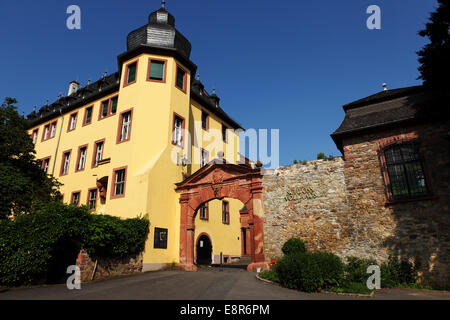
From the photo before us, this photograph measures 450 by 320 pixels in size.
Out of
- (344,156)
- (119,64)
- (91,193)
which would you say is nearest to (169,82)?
(119,64)

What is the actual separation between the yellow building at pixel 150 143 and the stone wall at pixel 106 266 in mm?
666

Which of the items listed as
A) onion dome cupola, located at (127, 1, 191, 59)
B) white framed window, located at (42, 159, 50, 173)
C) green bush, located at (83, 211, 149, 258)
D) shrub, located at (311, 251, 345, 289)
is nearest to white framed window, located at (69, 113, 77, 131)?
white framed window, located at (42, 159, 50, 173)

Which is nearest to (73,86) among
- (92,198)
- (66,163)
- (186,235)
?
(66,163)

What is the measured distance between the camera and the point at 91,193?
789 inches

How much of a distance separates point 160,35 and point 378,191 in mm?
15605

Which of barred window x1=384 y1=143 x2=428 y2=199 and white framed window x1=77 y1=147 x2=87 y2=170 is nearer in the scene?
barred window x1=384 y1=143 x2=428 y2=199

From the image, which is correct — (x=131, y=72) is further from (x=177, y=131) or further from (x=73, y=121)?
(x=73, y=121)

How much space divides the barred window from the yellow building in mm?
9329

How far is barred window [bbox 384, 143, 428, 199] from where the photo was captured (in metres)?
11.0

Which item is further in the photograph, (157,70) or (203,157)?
(203,157)

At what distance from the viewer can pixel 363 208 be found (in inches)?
464

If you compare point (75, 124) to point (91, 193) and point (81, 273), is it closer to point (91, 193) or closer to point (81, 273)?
point (91, 193)

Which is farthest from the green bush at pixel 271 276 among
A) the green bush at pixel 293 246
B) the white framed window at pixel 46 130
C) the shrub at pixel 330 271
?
the white framed window at pixel 46 130

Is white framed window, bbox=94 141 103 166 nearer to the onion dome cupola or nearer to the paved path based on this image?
the onion dome cupola
